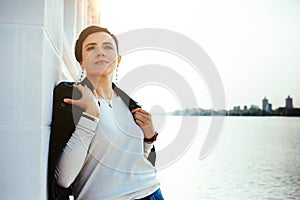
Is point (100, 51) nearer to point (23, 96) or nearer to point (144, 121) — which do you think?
point (144, 121)

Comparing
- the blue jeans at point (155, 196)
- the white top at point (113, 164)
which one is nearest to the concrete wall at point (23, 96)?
the white top at point (113, 164)

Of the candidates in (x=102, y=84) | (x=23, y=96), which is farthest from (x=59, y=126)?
(x=102, y=84)

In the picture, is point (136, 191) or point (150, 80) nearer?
point (136, 191)

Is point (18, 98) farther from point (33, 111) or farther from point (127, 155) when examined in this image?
point (127, 155)

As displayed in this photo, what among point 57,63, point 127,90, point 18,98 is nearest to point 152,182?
point 127,90

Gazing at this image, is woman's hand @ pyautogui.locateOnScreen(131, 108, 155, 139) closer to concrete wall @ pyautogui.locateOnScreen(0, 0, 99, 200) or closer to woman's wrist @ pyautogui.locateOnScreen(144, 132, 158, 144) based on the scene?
woman's wrist @ pyautogui.locateOnScreen(144, 132, 158, 144)

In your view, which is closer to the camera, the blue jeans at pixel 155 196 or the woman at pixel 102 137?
the woman at pixel 102 137

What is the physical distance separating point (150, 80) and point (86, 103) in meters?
0.41

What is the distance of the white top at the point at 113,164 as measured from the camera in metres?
1.32

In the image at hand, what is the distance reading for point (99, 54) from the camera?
1.37m

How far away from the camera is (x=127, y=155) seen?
138cm

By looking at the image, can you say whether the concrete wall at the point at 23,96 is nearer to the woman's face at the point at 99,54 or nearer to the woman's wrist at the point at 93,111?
the woman's wrist at the point at 93,111

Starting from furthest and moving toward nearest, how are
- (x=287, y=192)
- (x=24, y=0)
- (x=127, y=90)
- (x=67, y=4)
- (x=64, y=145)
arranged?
(x=287, y=192)
(x=67, y=4)
(x=127, y=90)
(x=64, y=145)
(x=24, y=0)

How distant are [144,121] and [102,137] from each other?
17 cm
